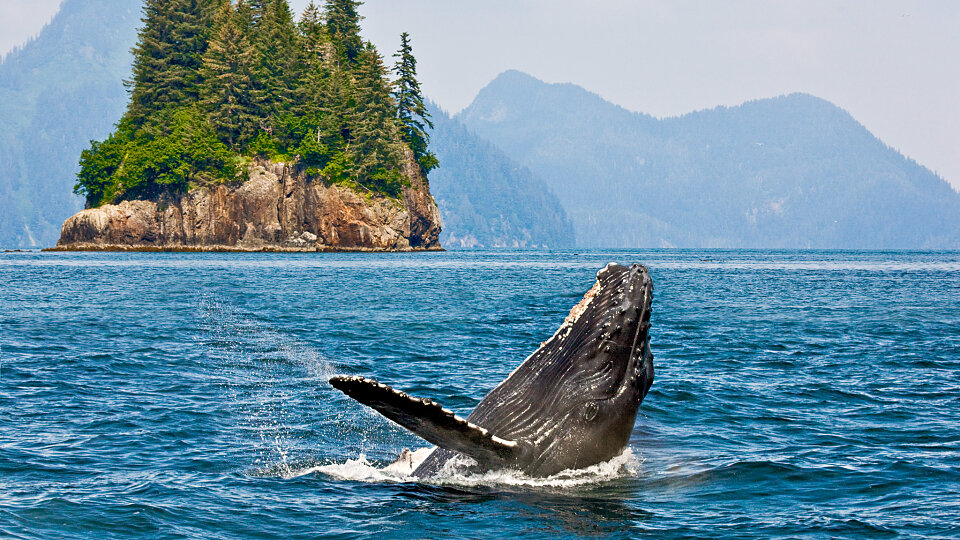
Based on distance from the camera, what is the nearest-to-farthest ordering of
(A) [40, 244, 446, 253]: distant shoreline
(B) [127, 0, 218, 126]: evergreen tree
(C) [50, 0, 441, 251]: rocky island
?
(A) [40, 244, 446, 253]: distant shoreline → (C) [50, 0, 441, 251]: rocky island → (B) [127, 0, 218, 126]: evergreen tree

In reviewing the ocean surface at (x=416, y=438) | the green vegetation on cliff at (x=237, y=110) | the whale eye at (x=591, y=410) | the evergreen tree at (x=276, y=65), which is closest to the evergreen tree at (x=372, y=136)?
the green vegetation on cliff at (x=237, y=110)

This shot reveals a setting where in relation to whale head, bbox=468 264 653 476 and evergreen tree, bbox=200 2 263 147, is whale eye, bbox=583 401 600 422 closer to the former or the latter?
whale head, bbox=468 264 653 476

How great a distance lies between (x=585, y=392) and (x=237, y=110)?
10436 centimetres

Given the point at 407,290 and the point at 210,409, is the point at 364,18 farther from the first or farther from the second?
the point at 210,409

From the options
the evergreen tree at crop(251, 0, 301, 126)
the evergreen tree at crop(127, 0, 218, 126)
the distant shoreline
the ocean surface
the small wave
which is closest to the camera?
the ocean surface

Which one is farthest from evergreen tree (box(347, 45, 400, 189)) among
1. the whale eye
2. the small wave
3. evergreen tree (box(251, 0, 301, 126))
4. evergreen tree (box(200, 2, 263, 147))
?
the whale eye

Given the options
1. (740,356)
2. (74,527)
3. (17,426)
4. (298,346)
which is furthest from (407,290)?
(74,527)

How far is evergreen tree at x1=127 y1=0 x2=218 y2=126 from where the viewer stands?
10850cm

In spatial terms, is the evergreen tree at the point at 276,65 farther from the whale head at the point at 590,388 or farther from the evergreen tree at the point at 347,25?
the whale head at the point at 590,388

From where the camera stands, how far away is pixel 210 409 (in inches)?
519

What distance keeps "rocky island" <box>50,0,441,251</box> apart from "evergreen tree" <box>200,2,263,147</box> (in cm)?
17

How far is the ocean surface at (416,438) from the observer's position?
810 cm

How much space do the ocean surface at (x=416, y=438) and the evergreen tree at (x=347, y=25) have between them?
309ft

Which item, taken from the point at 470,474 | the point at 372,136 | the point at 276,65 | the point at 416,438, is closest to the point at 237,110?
the point at 276,65
